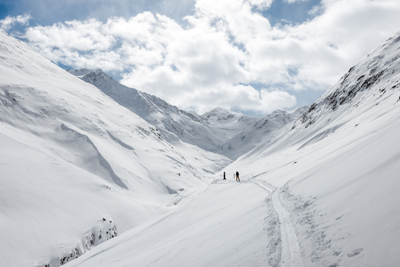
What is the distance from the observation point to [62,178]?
28.5 m

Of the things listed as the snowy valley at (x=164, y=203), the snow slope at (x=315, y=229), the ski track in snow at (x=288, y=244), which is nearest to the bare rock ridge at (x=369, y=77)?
the snowy valley at (x=164, y=203)

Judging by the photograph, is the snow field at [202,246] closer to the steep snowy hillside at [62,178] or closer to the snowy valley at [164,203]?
the snowy valley at [164,203]

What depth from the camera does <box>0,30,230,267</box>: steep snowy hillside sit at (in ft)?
65.5

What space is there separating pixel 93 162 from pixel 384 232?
4046cm

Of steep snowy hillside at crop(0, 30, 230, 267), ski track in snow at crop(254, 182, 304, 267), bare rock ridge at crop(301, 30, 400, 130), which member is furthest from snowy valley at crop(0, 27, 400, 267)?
bare rock ridge at crop(301, 30, 400, 130)

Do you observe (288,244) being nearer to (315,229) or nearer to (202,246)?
(315,229)

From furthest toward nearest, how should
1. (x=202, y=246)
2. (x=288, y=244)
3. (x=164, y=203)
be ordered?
(x=164, y=203)
(x=202, y=246)
(x=288, y=244)

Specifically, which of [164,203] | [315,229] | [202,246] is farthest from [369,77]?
[202,246]

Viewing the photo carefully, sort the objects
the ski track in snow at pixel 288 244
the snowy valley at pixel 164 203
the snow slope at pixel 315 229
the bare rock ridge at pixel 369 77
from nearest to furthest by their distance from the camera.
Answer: the snow slope at pixel 315 229 → the ski track in snow at pixel 288 244 → the snowy valley at pixel 164 203 → the bare rock ridge at pixel 369 77

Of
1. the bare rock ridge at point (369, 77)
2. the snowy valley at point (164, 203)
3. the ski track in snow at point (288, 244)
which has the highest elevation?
the bare rock ridge at point (369, 77)

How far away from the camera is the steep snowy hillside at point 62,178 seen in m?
20.0

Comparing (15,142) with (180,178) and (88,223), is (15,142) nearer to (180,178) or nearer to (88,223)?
(88,223)

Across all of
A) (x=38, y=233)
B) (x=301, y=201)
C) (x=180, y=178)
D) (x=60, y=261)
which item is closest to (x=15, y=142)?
(x=38, y=233)

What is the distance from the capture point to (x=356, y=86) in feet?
258
